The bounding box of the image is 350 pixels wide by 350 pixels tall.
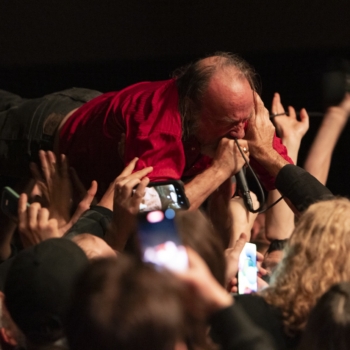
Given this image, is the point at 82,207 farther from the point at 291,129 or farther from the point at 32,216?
the point at 291,129

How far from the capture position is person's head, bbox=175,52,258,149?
221cm

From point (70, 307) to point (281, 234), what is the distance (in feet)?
4.39

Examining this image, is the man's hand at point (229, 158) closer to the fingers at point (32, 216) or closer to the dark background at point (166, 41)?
the fingers at point (32, 216)

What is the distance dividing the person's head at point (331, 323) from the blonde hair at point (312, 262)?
222 millimetres

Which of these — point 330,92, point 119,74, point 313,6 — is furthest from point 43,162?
point 313,6

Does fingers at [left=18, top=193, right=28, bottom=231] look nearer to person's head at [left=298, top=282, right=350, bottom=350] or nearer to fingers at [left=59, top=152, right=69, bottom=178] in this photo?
fingers at [left=59, top=152, right=69, bottom=178]

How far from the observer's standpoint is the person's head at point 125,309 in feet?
3.58

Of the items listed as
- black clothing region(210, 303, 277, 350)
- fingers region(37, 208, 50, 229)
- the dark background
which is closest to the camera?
black clothing region(210, 303, 277, 350)

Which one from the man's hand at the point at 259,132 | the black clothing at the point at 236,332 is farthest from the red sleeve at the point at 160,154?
the black clothing at the point at 236,332

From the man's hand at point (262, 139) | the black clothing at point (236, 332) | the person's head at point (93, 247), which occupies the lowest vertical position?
the man's hand at point (262, 139)

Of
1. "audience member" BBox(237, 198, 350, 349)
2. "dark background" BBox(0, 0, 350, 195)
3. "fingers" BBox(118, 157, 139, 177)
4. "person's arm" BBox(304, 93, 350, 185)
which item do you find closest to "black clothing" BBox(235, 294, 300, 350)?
"audience member" BBox(237, 198, 350, 349)

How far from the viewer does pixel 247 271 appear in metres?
1.82

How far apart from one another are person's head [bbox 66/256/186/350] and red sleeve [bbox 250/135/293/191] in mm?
1192

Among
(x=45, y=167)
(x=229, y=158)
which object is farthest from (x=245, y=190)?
(x=45, y=167)
